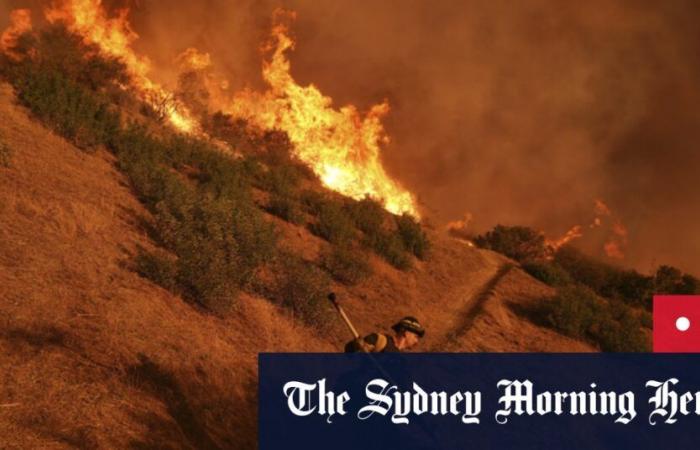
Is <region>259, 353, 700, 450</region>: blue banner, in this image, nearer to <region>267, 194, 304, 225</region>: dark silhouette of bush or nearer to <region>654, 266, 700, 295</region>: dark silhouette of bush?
<region>267, 194, 304, 225</region>: dark silhouette of bush

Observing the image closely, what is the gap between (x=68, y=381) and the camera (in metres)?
5.68

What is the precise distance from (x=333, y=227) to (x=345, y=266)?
2.18 m

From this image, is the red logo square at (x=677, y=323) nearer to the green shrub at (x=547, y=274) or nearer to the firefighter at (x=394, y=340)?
the green shrub at (x=547, y=274)

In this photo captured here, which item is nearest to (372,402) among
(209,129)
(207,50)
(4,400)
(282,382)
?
(282,382)

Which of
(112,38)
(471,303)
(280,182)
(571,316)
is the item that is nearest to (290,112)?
(112,38)

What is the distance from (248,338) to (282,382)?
118 centimetres

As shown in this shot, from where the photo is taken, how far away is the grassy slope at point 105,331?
5422 millimetres

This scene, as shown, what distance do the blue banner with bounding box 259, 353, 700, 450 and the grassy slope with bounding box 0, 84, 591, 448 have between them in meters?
0.56

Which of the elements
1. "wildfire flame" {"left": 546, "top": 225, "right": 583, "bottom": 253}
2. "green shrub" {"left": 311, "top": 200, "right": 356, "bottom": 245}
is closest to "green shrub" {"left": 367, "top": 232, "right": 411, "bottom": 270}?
"green shrub" {"left": 311, "top": 200, "right": 356, "bottom": 245}

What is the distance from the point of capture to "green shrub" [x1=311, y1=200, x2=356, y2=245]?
15945mm

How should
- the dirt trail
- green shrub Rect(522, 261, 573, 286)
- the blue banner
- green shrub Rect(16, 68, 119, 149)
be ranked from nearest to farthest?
1. the blue banner
2. the dirt trail
3. green shrub Rect(16, 68, 119, 149)
4. green shrub Rect(522, 261, 573, 286)

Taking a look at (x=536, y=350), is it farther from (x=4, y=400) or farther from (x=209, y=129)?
(x=209, y=129)

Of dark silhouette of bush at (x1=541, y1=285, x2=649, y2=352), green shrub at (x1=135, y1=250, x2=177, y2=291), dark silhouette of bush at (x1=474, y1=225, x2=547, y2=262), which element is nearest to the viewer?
green shrub at (x1=135, y1=250, x2=177, y2=291)

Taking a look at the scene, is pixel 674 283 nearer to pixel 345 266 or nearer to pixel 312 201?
pixel 312 201
